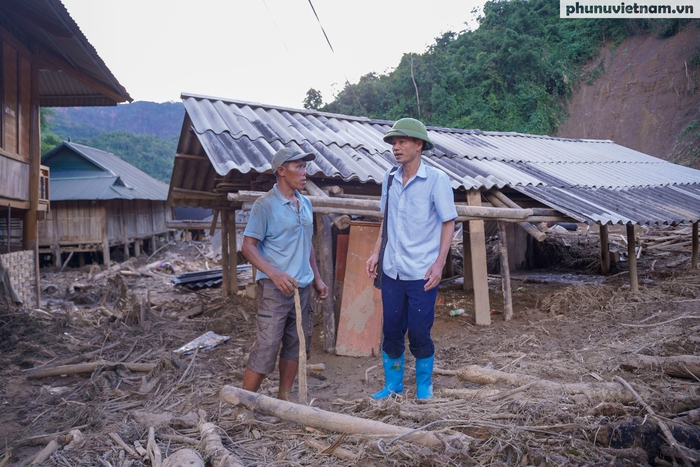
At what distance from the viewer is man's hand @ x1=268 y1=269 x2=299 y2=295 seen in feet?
11.0

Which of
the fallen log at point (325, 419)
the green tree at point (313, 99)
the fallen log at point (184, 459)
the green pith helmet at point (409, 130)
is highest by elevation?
the green tree at point (313, 99)

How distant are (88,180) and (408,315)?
19.5 metres

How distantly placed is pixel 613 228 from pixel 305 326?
1738 cm

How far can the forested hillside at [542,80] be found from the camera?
75.9 ft

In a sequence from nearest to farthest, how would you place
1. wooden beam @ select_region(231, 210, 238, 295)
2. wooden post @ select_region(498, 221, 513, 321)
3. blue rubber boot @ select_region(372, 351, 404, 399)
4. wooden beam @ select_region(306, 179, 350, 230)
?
1. blue rubber boot @ select_region(372, 351, 404, 399)
2. wooden beam @ select_region(306, 179, 350, 230)
3. wooden post @ select_region(498, 221, 513, 321)
4. wooden beam @ select_region(231, 210, 238, 295)

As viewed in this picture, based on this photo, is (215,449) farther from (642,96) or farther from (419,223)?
(642,96)

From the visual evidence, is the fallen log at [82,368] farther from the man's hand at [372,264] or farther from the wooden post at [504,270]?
the wooden post at [504,270]

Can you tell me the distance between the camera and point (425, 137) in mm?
3492

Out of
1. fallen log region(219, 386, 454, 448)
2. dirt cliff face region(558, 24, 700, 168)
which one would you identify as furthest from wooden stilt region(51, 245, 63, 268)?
dirt cliff face region(558, 24, 700, 168)

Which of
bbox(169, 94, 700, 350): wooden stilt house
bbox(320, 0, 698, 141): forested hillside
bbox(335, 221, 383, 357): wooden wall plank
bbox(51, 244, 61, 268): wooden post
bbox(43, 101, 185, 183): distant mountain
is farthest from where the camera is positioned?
bbox(43, 101, 185, 183): distant mountain

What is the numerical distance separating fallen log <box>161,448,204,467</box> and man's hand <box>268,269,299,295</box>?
44.5 inches

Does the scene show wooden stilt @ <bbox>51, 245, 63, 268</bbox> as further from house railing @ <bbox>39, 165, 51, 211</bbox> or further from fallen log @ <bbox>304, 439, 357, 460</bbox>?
fallen log @ <bbox>304, 439, 357, 460</bbox>

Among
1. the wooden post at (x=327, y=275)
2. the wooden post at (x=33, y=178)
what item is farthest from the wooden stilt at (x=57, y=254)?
the wooden post at (x=327, y=275)

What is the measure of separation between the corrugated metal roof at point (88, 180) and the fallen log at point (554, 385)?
1749 centimetres
